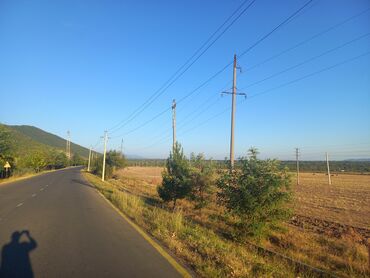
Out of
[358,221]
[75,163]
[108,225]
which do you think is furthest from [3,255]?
[75,163]

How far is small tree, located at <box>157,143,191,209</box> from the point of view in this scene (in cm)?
2086

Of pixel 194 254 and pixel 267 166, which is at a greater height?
pixel 267 166

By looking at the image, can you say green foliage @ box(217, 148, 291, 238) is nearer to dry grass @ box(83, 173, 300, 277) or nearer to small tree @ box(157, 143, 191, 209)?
dry grass @ box(83, 173, 300, 277)

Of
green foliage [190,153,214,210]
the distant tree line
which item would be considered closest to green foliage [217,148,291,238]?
the distant tree line

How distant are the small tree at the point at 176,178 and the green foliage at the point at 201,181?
34cm

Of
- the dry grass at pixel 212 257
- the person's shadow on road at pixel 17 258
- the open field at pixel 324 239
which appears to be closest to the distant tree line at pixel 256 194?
the open field at pixel 324 239

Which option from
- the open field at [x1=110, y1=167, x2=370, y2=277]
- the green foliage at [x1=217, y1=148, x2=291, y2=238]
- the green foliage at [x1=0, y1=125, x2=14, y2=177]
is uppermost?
the green foliage at [x1=0, y1=125, x2=14, y2=177]

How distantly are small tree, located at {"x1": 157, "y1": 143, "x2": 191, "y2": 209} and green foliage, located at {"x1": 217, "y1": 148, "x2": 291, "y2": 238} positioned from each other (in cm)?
807

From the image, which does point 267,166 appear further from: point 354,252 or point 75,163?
point 75,163

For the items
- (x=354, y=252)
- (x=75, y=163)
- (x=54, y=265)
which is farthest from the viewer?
(x=75, y=163)

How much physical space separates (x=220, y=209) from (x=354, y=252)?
35.2 ft

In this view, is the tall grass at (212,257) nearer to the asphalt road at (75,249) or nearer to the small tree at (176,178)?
the asphalt road at (75,249)

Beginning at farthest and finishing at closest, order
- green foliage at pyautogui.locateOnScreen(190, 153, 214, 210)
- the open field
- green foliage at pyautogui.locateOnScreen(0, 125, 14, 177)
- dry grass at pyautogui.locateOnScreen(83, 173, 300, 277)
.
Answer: green foliage at pyautogui.locateOnScreen(0, 125, 14, 177) → green foliage at pyautogui.locateOnScreen(190, 153, 214, 210) → the open field → dry grass at pyautogui.locateOnScreen(83, 173, 300, 277)

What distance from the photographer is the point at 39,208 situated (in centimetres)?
1756
